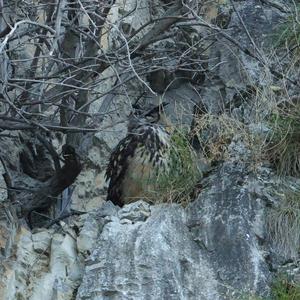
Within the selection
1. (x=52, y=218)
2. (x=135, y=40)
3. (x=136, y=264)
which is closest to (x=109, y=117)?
(x=135, y=40)

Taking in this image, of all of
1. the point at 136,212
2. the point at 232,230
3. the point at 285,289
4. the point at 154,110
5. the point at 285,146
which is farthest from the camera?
the point at 154,110

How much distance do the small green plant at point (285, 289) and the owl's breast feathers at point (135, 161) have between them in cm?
144

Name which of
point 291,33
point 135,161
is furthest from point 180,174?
point 291,33

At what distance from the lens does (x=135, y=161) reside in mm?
7410

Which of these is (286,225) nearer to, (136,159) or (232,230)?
(232,230)

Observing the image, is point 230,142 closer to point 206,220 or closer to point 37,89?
point 206,220

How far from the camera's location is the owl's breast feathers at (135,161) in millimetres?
7285

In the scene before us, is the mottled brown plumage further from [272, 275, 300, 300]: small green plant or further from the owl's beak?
[272, 275, 300, 300]: small green plant

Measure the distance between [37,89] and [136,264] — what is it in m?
1.61

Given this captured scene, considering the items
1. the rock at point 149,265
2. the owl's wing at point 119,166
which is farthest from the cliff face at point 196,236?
the owl's wing at point 119,166

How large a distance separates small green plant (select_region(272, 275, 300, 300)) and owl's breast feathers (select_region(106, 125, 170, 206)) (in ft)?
4.71

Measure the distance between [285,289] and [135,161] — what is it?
178cm

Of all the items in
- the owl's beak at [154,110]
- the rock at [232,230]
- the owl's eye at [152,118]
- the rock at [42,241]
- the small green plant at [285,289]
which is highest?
the owl's beak at [154,110]

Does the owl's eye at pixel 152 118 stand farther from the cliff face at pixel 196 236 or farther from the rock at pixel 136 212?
the rock at pixel 136 212
